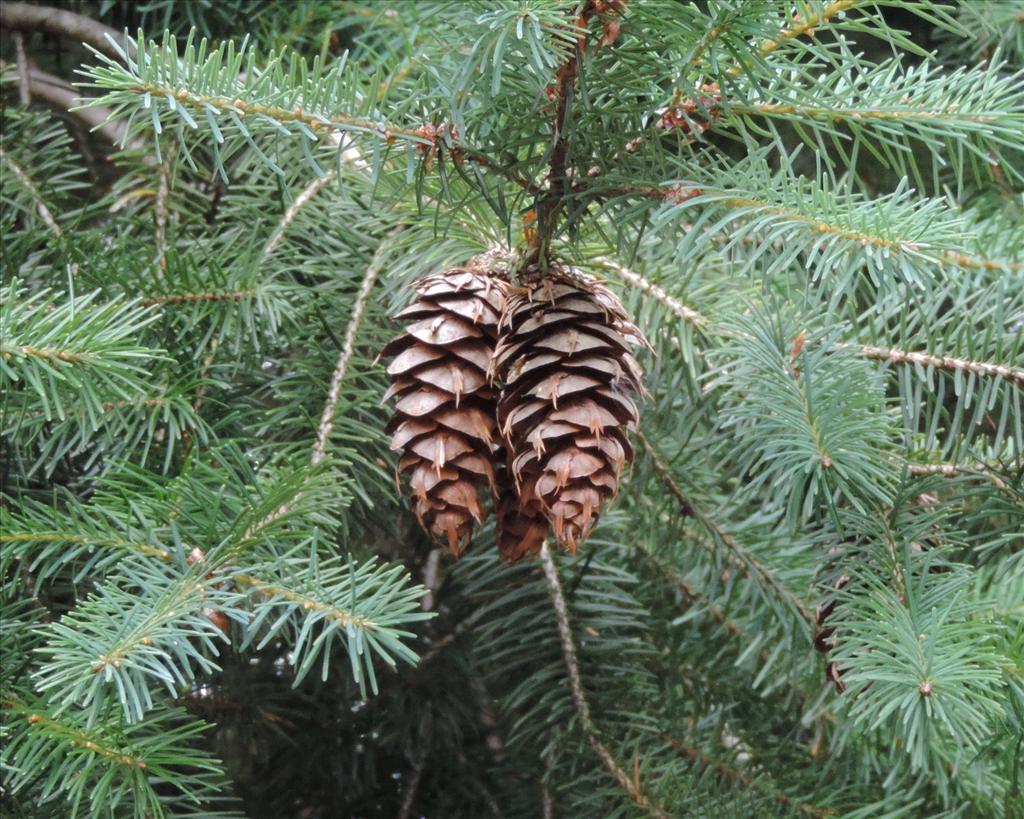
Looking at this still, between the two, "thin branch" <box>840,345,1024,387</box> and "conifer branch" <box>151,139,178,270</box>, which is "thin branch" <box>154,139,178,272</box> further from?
"thin branch" <box>840,345,1024,387</box>

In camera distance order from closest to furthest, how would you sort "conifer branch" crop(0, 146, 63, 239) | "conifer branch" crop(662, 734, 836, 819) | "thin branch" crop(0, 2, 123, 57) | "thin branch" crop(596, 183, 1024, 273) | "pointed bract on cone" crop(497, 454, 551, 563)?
"thin branch" crop(596, 183, 1024, 273) → "pointed bract on cone" crop(497, 454, 551, 563) → "conifer branch" crop(662, 734, 836, 819) → "conifer branch" crop(0, 146, 63, 239) → "thin branch" crop(0, 2, 123, 57)

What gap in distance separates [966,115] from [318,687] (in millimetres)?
545

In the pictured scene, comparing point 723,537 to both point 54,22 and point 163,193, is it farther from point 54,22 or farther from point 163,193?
point 54,22

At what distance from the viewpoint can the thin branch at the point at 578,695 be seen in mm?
635

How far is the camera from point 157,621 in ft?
Result: 1.44

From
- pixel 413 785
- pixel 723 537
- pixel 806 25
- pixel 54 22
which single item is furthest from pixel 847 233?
pixel 54 22

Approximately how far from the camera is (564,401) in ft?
1.64

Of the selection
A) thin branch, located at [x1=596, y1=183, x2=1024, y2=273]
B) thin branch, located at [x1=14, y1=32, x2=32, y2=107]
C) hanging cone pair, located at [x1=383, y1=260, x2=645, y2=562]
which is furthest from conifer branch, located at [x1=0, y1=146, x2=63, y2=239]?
thin branch, located at [x1=596, y1=183, x2=1024, y2=273]

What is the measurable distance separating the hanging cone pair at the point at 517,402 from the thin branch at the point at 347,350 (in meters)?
0.09

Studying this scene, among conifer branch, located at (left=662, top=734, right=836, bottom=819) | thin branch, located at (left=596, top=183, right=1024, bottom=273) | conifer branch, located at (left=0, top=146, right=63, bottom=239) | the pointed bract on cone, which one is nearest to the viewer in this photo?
thin branch, located at (left=596, top=183, right=1024, bottom=273)

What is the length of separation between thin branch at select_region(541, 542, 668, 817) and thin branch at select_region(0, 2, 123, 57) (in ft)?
1.79

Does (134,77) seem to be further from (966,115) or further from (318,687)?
(318,687)

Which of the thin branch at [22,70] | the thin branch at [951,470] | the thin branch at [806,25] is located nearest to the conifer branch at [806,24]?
the thin branch at [806,25]

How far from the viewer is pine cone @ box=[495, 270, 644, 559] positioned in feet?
1.60
